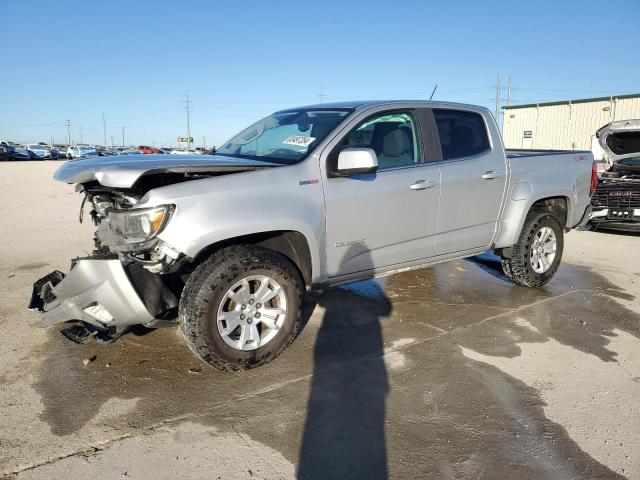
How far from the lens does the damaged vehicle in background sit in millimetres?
8461

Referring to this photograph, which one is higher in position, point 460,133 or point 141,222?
point 460,133

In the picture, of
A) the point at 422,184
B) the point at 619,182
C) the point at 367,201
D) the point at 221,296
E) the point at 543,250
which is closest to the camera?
the point at 221,296

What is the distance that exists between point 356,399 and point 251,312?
3.03 ft

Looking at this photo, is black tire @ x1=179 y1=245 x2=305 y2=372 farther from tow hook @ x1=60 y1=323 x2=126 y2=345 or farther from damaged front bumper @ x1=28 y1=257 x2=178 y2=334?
tow hook @ x1=60 y1=323 x2=126 y2=345

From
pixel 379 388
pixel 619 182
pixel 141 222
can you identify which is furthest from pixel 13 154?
pixel 379 388

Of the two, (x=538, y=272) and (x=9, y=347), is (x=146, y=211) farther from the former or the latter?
(x=538, y=272)

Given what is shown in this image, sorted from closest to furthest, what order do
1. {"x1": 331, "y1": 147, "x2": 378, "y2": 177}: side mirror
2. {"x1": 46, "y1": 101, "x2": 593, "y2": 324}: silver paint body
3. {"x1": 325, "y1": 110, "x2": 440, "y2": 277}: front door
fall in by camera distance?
1. {"x1": 46, "y1": 101, "x2": 593, "y2": 324}: silver paint body
2. {"x1": 331, "y1": 147, "x2": 378, "y2": 177}: side mirror
3. {"x1": 325, "y1": 110, "x2": 440, "y2": 277}: front door

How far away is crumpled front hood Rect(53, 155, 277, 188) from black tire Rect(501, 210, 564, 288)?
3.09 metres

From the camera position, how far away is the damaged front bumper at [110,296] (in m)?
3.04

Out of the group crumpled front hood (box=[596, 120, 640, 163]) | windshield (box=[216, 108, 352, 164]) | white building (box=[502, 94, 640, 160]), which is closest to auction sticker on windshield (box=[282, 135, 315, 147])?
windshield (box=[216, 108, 352, 164])

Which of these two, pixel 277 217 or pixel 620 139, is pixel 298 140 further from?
pixel 620 139

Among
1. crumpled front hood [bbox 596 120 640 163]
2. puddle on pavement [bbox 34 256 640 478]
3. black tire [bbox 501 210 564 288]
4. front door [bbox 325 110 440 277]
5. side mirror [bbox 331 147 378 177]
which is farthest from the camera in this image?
crumpled front hood [bbox 596 120 640 163]

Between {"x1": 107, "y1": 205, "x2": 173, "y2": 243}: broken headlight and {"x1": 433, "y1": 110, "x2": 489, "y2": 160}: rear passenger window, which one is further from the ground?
{"x1": 433, "y1": 110, "x2": 489, "y2": 160}: rear passenger window

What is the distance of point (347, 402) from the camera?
3092 mm
